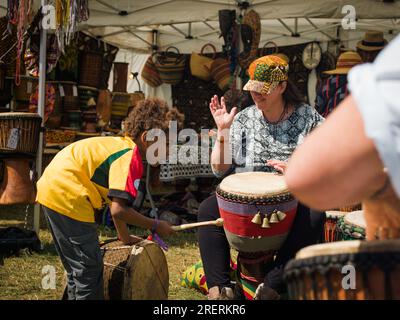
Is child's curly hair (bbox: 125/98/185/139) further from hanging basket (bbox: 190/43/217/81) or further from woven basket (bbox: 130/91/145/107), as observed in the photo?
hanging basket (bbox: 190/43/217/81)

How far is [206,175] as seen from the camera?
649 cm

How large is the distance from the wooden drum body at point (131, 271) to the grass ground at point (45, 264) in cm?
50

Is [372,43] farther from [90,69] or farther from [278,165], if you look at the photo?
[278,165]

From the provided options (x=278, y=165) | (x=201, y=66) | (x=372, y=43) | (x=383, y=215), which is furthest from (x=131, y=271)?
(x=201, y=66)

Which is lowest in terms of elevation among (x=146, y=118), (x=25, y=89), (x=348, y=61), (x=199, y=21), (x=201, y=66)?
(x=146, y=118)

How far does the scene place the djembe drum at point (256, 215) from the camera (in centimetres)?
285

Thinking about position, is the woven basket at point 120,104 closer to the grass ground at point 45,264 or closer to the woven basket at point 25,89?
the woven basket at point 25,89

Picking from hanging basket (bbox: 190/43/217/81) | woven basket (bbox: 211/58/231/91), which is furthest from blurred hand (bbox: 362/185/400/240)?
hanging basket (bbox: 190/43/217/81)

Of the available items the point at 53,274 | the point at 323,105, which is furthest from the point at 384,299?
the point at 323,105

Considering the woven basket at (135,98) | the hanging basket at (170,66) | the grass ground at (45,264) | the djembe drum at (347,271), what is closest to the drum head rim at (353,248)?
the djembe drum at (347,271)

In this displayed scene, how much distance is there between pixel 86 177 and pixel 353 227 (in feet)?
4.35

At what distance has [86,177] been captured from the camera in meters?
2.83
